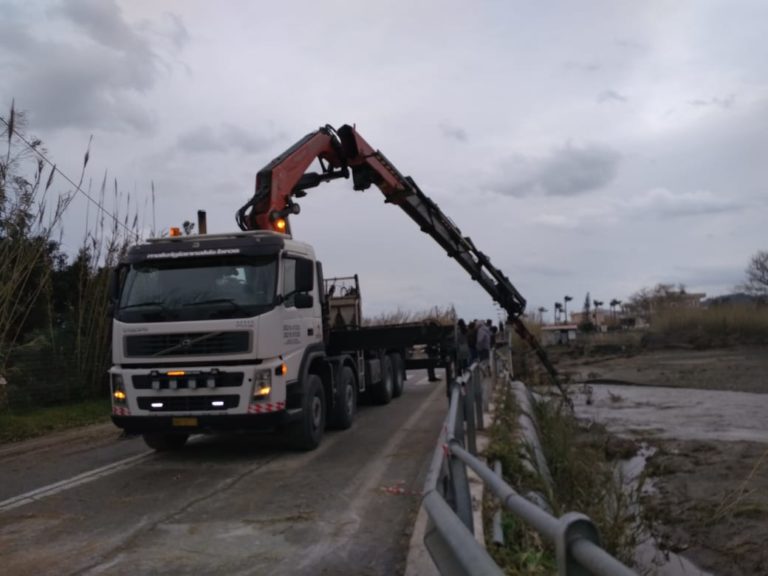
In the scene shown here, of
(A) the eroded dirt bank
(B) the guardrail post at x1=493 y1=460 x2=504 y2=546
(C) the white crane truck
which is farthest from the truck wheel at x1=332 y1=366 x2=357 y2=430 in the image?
(B) the guardrail post at x1=493 y1=460 x2=504 y2=546

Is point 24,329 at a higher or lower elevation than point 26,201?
lower

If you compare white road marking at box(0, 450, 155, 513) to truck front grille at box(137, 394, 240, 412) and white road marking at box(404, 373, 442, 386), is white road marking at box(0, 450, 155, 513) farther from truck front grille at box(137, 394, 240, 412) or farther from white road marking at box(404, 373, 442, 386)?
white road marking at box(404, 373, 442, 386)

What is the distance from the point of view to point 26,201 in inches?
556

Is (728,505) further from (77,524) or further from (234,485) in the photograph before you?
(77,524)

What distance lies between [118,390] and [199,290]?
174cm

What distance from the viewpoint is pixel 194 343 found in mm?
9695

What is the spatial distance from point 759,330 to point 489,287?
106ft

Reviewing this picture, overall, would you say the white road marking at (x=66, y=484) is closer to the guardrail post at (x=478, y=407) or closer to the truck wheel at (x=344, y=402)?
the truck wheel at (x=344, y=402)

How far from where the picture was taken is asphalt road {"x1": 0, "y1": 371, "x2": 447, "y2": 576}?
5.96m

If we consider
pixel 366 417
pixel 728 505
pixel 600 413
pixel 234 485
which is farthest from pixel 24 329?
pixel 728 505

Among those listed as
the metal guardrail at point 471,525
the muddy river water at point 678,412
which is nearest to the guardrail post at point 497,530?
the metal guardrail at point 471,525

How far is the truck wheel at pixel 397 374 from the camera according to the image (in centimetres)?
1808


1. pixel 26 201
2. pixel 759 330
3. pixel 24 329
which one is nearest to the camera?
pixel 26 201

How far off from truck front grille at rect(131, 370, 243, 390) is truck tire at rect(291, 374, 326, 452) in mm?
1165
